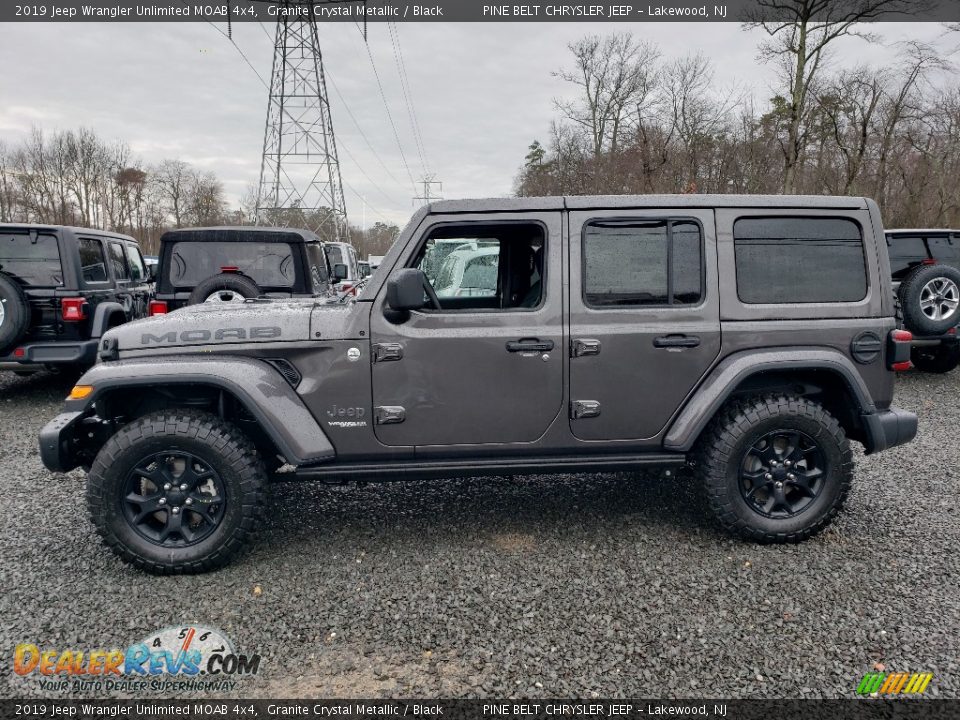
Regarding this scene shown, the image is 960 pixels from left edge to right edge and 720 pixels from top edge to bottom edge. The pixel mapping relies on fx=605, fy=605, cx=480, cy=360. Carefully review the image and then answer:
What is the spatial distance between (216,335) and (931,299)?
25.8ft

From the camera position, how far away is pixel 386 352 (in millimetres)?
3156

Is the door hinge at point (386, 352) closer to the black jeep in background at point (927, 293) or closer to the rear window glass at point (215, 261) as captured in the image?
the rear window glass at point (215, 261)

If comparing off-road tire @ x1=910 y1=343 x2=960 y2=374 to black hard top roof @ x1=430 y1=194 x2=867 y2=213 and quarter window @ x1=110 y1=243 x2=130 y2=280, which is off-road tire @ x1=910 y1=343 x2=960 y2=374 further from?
quarter window @ x1=110 y1=243 x2=130 y2=280

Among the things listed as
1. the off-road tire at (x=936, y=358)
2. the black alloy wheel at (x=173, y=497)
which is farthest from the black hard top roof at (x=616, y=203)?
the off-road tire at (x=936, y=358)

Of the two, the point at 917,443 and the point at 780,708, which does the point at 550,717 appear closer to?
the point at 780,708

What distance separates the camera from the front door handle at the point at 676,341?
3254 mm

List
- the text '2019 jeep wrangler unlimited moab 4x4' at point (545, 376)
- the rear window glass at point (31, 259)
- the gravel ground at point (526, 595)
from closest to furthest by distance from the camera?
the gravel ground at point (526, 595) → the text '2019 jeep wrangler unlimited moab 4x4' at point (545, 376) → the rear window glass at point (31, 259)

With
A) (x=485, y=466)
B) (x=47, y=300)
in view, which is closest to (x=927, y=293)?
(x=485, y=466)

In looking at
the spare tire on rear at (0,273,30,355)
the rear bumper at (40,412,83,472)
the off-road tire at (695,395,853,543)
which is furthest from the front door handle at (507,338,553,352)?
the spare tire on rear at (0,273,30,355)

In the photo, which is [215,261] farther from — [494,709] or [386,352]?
[494,709]

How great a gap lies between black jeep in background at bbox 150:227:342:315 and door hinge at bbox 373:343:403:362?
391cm

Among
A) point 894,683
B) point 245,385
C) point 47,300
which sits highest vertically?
point 47,300

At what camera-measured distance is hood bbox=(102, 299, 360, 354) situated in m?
3.15

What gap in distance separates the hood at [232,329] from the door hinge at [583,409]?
129 cm
